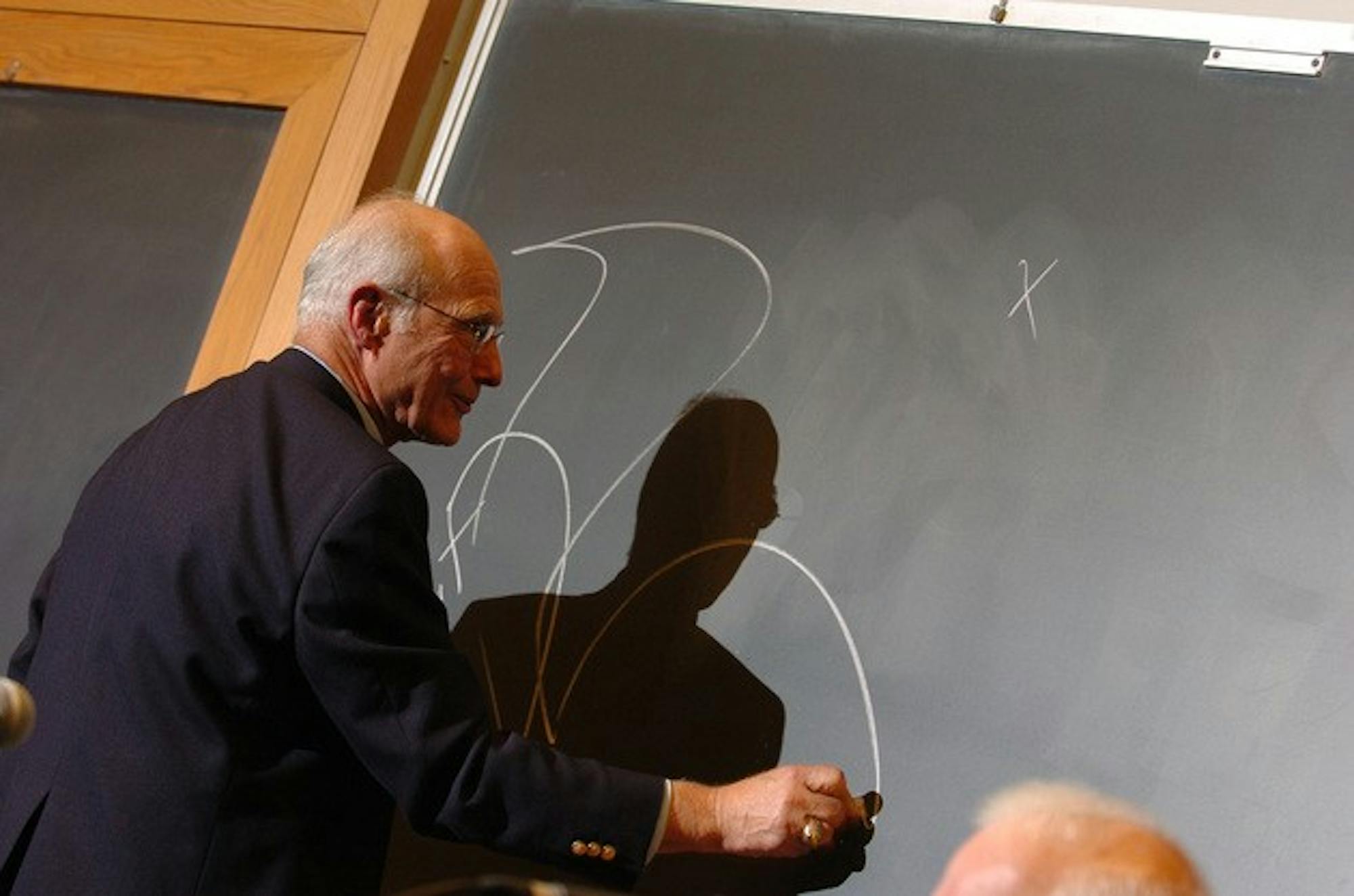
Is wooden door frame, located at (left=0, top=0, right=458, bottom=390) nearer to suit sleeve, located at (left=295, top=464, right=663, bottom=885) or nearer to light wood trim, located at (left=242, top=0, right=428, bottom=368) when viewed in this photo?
light wood trim, located at (left=242, top=0, right=428, bottom=368)

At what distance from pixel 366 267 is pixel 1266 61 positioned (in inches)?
37.5

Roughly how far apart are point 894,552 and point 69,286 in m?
1.33

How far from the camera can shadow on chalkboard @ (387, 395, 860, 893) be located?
2213mm

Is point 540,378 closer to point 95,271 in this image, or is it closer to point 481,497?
point 481,497

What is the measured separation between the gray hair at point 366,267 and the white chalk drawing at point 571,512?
12.2 inches

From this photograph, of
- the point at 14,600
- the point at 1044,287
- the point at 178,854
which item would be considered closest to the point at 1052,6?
the point at 1044,287

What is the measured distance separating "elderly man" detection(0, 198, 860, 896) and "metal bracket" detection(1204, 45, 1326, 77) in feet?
2.79

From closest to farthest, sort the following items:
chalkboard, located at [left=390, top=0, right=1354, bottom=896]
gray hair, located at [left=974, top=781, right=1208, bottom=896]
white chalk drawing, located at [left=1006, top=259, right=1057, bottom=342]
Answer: gray hair, located at [left=974, top=781, right=1208, bottom=896]
chalkboard, located at [left=390, top=0, right=1354, bottom=896]
white chalk drawing, located at [left=1006, top=259, right=1057, bottom=342]

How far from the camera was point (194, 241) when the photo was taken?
9.50 ft

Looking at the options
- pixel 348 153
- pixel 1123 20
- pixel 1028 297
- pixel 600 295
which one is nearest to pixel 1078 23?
pixel 1123 20

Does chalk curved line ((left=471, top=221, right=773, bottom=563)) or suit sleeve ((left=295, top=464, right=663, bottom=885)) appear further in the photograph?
chalk curved line ((left=471, top=221, right=773, bottom=563))

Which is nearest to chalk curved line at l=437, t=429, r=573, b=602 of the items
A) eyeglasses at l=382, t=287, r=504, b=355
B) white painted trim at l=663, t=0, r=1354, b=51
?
eyeglasses at l=382, t=287, r=504, b=355

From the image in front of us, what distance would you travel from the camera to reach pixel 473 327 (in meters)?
2.23

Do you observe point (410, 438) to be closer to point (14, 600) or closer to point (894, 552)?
point (894, 552)
